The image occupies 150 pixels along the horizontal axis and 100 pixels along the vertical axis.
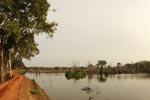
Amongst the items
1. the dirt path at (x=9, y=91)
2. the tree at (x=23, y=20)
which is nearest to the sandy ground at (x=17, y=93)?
the dirt path at (x=9, y=91)

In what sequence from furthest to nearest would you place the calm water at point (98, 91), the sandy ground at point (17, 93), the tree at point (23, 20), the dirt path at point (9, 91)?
the calm water at point (98, 91), the tree at point (23, 20), the sandy ground at point (17, 93), the dirt path at point (9, 91)

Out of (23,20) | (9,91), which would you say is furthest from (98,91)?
(9,91)

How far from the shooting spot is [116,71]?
167m

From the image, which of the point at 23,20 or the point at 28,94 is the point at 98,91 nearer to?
the point at 23,20

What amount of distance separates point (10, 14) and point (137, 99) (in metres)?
23.3

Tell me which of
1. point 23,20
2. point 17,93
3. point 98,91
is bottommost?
point 98,91

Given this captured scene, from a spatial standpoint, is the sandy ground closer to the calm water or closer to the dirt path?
the dirt path

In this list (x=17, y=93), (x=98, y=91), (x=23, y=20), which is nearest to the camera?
(x=17, y=93)

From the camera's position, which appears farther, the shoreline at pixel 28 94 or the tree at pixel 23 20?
the tree at pixel 23 20

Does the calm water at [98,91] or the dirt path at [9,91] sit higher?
the dirt path at [9,91]

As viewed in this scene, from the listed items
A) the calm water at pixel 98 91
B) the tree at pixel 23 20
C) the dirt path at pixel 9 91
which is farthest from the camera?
the calm water at pixel 98 91

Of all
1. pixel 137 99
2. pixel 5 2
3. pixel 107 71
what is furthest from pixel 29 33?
pixel 107 71

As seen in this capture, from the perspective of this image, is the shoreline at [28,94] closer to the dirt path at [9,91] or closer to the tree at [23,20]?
the dirt path at [9,91]

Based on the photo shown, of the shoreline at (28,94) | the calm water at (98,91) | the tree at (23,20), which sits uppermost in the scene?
the tree at (23,20)
